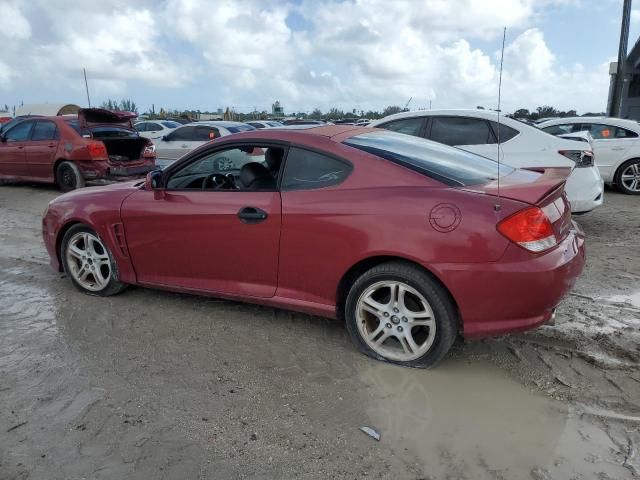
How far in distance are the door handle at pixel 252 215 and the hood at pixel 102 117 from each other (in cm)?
758

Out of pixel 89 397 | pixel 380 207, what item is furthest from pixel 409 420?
pixel 89 397

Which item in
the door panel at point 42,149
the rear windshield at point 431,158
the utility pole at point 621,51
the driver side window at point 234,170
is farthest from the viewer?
the utility pole at point 621,51

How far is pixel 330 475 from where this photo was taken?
232 centimetres

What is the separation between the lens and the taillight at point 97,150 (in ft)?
30.9

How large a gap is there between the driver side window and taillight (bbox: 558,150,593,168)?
4.15 meters

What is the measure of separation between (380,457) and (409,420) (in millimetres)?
347

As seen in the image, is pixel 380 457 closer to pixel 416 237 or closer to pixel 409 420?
pixel 409 420

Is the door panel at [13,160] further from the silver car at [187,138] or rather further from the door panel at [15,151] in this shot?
the silver car at [187,138]

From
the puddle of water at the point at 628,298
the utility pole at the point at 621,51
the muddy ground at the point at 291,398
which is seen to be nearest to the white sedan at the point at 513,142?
the puddle of water at the point at 628,298

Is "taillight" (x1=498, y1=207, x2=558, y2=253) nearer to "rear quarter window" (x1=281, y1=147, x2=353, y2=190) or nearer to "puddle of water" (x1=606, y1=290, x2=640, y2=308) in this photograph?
"rear quarter window" (x1=281, y1=147, x2=353, y2=190)

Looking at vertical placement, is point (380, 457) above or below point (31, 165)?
below

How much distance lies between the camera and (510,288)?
111 inches

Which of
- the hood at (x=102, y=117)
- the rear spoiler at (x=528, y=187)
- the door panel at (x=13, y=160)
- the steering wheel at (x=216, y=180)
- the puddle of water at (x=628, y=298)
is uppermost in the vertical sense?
the hood at (x=102, y=117)

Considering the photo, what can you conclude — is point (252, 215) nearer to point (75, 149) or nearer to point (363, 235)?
point (363, 235)
